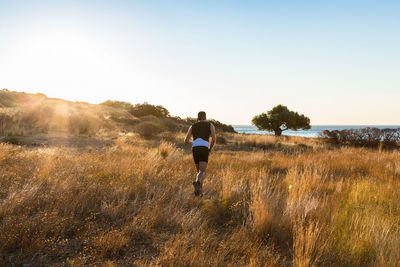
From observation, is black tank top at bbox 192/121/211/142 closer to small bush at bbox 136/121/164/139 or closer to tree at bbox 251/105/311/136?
small bush at bbox 136/121/164/139

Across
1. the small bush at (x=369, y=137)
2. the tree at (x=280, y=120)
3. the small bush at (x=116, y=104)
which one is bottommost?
the small bush at (x=369, y=137)

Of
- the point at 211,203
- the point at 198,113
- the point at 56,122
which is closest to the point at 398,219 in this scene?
the point at 211,203

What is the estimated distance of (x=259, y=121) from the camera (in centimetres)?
3781

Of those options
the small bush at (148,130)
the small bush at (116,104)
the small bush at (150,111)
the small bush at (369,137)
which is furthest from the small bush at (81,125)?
the small bush at (116,104)

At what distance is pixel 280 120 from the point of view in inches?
1417

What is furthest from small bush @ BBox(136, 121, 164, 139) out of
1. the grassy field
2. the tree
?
the tree

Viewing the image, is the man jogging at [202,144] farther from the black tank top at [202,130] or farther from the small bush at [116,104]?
the small bush at [116,104]

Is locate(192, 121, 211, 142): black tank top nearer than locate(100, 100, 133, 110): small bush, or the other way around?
locate(192, 121, 211, 142): black tank top

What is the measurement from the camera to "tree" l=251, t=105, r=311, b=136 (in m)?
35.7

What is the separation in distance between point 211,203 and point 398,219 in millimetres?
2924

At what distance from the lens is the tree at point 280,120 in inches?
1405

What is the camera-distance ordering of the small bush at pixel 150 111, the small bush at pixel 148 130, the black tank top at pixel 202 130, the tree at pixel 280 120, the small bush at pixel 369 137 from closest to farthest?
the black tank top at pixel 202 130 < the small bush at pixel 369 137 < the small bush at pixel 148 130 < the tree at pixel 280 120 < the small bush at pixel 150 111

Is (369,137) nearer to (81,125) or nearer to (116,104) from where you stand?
(81,125)

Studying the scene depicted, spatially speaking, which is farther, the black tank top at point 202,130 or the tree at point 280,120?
the tree at point 280,120
